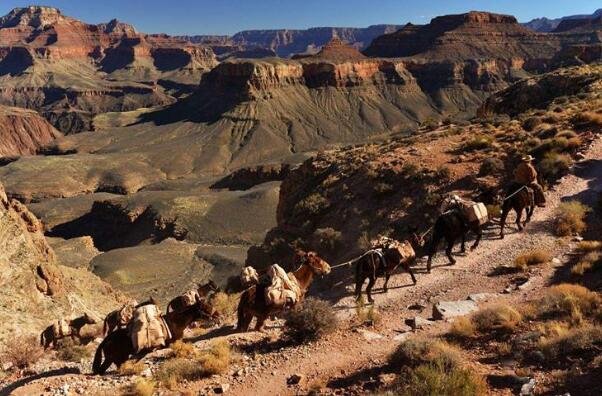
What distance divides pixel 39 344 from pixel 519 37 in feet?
→ 711

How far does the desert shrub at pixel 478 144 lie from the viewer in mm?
25031

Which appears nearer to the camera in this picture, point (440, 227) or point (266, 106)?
point (440, 227)

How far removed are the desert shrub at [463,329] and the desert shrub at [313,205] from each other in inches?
559

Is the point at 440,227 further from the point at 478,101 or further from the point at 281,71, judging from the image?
the point at 478,101

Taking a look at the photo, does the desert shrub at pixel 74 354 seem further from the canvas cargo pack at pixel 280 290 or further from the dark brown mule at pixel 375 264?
the dark brown mule at pixel 375 264

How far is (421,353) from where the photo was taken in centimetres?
948

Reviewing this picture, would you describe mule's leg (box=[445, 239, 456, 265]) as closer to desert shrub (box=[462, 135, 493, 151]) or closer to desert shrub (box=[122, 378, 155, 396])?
desert shrub (box=[122, 378, 155, 396])

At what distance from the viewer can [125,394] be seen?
987cm

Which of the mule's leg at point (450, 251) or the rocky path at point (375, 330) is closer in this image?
the rocky path at point (375, 330)

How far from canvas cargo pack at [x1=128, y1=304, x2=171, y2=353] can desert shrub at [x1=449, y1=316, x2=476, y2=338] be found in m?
6.28

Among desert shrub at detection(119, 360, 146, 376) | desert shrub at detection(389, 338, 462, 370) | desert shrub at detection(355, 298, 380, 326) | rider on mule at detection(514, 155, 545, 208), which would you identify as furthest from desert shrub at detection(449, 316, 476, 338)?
rider on mule at detection(514, 155, 545, 208)

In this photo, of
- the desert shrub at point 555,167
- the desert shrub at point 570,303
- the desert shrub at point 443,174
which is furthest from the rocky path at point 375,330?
the desert shrub at point 443,174

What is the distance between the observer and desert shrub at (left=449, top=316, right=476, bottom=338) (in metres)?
10.7

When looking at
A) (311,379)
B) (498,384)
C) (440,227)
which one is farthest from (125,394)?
(440,227)
